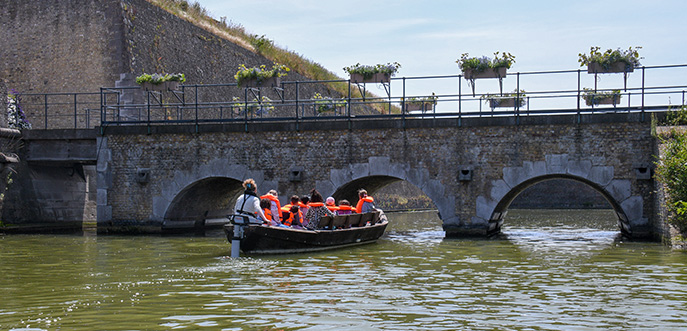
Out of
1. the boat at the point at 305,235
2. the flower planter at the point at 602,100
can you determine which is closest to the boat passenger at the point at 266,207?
the boat at the point at 305,235

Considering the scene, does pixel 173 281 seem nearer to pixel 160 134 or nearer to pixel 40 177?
pixel 160 134

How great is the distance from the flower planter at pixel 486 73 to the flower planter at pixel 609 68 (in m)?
2.16

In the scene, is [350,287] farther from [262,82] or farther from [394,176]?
[262,82]

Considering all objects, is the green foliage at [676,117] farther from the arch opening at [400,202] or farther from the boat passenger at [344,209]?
the boat passenger at [344,209]

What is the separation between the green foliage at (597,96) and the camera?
64.5 ft

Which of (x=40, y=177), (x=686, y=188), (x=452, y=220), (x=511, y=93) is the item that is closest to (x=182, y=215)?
(x=40, y=177)

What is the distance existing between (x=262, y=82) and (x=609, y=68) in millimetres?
9495

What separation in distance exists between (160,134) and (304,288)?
12351mm

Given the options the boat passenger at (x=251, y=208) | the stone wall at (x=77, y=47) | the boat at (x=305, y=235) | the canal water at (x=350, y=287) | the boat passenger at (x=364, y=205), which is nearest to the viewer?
the canal water at (x=350, y=287)

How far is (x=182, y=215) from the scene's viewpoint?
934 inches

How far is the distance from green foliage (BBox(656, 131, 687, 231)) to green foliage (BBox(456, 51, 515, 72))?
4817 mm

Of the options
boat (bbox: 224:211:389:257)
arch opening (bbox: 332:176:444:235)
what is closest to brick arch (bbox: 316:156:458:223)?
arch opening (bbox: 332:176:444:235)

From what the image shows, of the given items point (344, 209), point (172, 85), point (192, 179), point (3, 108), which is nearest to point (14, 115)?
point (3, 108)

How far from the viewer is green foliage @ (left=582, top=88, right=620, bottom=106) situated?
64.5ft
